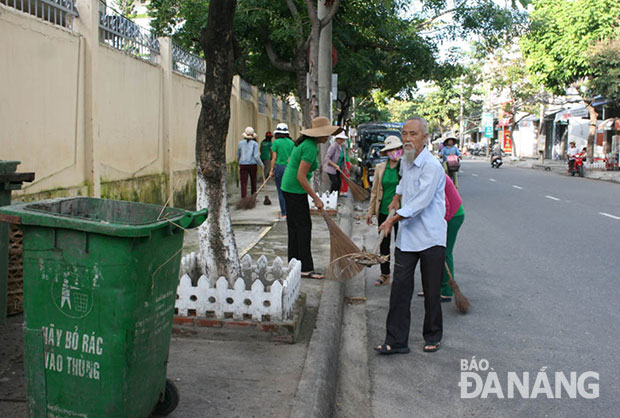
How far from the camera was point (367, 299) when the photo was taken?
661 centimetres

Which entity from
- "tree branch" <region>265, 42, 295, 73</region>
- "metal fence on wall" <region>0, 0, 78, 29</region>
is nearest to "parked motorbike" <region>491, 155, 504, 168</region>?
"tree branch" <region>265, 42, 295, 73</region>

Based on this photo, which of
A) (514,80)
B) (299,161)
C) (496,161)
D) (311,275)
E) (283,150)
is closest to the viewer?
(299,161)

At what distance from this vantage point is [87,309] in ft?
8.89

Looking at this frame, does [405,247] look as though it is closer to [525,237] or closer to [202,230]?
[202,230]

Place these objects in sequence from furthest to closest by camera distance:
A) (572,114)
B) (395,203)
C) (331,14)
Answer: (572,114), (331,14), (395,203)

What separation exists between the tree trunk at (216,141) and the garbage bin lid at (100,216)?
65.4 inches

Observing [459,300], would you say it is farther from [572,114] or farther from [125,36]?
[572,114]

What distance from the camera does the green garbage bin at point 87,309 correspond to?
8.78 ft

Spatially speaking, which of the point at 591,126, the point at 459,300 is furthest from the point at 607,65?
the point at 459,300

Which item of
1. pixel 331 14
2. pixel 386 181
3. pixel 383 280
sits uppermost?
pixel 331 14

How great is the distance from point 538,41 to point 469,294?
23.5 metres
